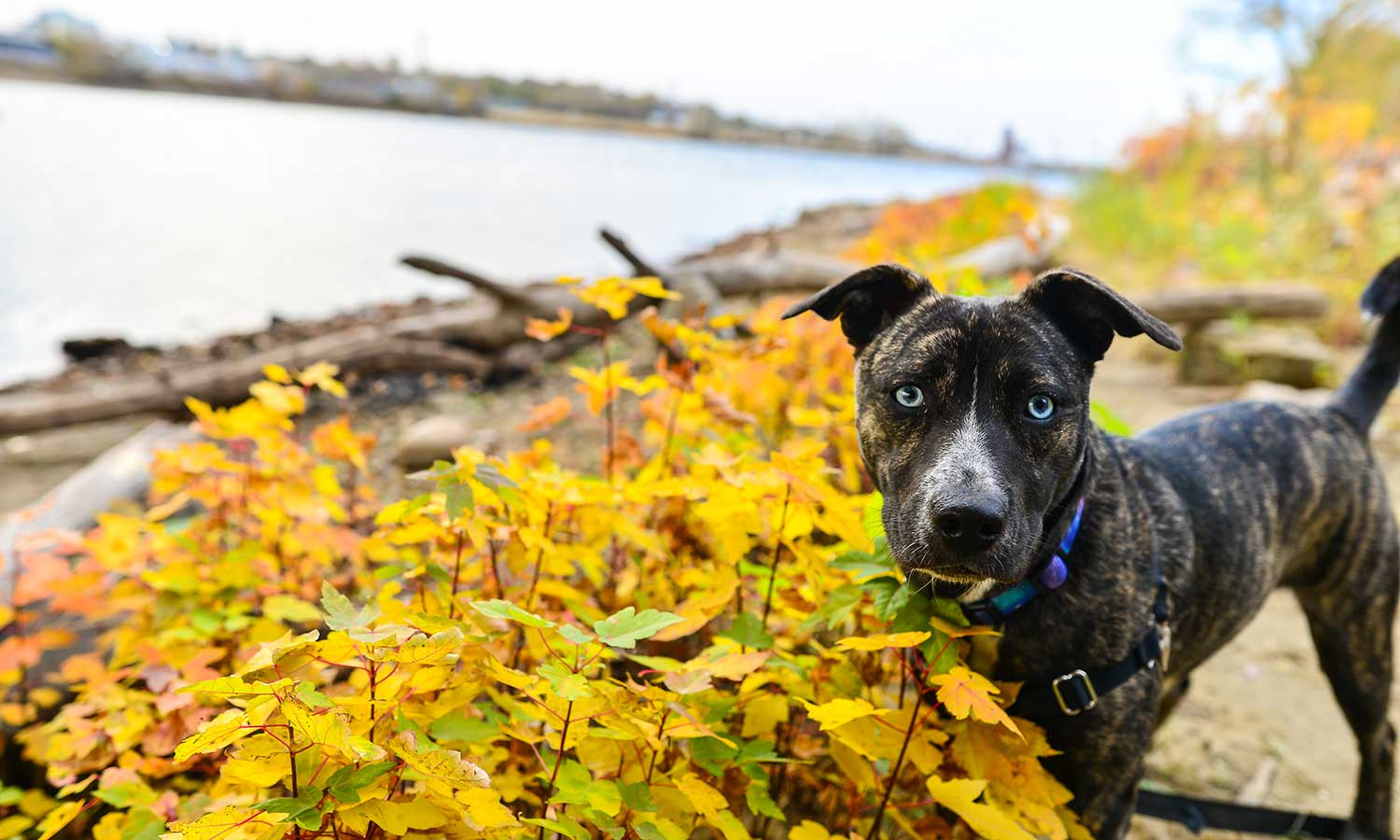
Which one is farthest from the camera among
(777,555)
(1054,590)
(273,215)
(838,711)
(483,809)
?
(273,215)

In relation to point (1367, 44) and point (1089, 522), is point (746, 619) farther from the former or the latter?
point (1367, 44)

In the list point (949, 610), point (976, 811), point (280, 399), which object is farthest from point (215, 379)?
point (976, 811)

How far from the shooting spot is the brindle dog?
5.96ft

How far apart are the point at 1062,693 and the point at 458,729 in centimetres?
135

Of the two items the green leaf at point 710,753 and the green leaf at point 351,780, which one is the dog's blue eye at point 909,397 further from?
the green leaf at point 351,780

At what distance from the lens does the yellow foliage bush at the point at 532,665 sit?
1369 mm

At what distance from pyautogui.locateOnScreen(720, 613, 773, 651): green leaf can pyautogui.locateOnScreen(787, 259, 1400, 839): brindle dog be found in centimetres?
36

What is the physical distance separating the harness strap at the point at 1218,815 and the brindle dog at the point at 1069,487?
43cm

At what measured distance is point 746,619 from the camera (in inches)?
75.7

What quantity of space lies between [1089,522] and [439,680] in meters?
1.58

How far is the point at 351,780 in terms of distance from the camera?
51.3 inches

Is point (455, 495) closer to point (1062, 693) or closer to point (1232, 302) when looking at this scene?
point (1062, 693)

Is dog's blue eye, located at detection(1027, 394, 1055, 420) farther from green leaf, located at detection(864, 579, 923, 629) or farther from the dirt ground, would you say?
the dirt ground

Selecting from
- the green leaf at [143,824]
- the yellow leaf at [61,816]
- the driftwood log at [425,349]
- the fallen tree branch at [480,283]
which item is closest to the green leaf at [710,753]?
the green leaf at [143,824]
